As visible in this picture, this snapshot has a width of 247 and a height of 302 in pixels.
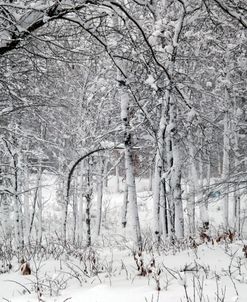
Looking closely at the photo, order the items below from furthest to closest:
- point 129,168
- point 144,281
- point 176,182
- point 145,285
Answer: point 129,168 → point 176,182 → point 144,281 → point 145,285

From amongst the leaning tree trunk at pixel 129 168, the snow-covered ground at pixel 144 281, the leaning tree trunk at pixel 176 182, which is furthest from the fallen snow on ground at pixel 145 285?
the leaning tree trunk at pixel 176 182

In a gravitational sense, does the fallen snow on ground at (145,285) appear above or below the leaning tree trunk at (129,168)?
below

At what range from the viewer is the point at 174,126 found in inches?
364

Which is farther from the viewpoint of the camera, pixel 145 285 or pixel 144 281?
pixel 144 281

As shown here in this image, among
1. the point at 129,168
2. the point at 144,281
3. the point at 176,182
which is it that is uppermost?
the point at 129,168

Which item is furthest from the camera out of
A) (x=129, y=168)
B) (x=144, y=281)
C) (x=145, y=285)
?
(x=129, y=168)

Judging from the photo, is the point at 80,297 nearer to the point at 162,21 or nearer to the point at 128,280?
the point at 128,280

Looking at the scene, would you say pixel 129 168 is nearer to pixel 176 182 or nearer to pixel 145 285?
pixel 176 182

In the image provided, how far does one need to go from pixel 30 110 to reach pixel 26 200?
32.5 ft

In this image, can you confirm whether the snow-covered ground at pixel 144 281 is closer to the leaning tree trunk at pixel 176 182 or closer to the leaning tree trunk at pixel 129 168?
the leaning tree trunk at pixel 129 168

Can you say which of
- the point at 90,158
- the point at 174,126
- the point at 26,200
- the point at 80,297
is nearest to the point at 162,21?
the point at 80,297

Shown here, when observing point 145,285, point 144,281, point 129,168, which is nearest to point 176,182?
point 129,168

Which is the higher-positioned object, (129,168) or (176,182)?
(129,168)

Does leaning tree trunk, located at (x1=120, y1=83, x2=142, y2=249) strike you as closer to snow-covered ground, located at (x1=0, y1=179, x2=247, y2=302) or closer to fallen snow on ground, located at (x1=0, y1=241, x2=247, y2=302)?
snow-covered ground, located at (x1=0, y1=179, x2=247, y2=302)
